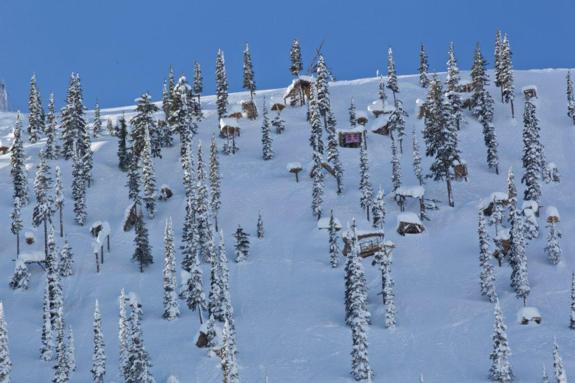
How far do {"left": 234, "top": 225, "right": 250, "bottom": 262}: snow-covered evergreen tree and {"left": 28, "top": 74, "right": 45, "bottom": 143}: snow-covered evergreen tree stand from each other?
206 feet

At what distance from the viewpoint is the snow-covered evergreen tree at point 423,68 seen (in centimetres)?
14962

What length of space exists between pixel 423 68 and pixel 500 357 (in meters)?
102

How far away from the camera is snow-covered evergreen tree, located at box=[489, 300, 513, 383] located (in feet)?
185

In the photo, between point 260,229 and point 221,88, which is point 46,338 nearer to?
point 260,229

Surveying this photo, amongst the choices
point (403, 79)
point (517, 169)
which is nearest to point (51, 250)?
point (517, 169)

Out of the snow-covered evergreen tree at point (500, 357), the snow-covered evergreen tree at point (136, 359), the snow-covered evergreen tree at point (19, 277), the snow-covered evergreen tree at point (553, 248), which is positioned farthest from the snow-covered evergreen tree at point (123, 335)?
the snow-covered evergreen tree at point (553, 248)

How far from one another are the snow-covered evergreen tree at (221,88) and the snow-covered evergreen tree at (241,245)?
50.4 m

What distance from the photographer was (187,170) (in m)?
101

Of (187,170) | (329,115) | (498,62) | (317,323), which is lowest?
(317,323)

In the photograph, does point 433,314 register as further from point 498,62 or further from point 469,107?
point 498,62

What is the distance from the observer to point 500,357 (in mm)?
56688

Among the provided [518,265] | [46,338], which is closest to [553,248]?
[518,265]

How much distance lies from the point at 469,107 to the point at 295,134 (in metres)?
29.5

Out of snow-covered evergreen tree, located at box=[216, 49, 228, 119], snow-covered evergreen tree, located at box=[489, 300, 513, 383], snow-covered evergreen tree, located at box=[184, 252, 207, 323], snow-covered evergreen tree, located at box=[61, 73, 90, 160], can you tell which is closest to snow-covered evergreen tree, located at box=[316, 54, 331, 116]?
snow-covered evergreen tree, located at box=[216, 49, 228, 119]
